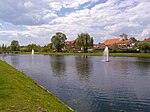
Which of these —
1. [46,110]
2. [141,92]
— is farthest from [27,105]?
[141,92]

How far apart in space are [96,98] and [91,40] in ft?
470

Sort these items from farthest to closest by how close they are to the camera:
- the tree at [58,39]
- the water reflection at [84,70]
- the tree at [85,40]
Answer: the tree at [58,39], the tree at [85,40], the water reflection at [84,70]

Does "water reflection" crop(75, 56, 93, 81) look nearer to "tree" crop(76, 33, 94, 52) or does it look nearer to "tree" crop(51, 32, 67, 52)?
"tree" crop(76, 33, 94, 52)

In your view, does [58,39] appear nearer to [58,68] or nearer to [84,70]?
[58,68]

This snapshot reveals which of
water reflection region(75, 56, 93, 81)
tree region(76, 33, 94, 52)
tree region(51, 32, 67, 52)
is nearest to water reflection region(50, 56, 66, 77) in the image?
water reflection region(75, 56, 93, 81)

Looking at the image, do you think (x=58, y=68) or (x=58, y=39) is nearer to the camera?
(x=58, y=68)

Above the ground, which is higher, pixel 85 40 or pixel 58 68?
pixel 85 40

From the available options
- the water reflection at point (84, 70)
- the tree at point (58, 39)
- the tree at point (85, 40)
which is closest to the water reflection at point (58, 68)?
the water reflection at point (84, 70)

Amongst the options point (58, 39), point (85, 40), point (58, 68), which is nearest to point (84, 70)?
point (58, 68)

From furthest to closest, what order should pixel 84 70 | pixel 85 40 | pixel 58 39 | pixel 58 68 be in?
pixel 58 39 < pixel 85 40 < pixel 58 68 < pixel 84 70

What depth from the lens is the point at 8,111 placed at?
1330 cm

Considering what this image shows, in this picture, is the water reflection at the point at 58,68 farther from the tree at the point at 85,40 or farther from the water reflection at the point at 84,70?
the tree at the point at 85,40

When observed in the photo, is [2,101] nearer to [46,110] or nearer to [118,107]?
[46,110]

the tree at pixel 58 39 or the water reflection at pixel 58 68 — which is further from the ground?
the tree at pixel 58 39
